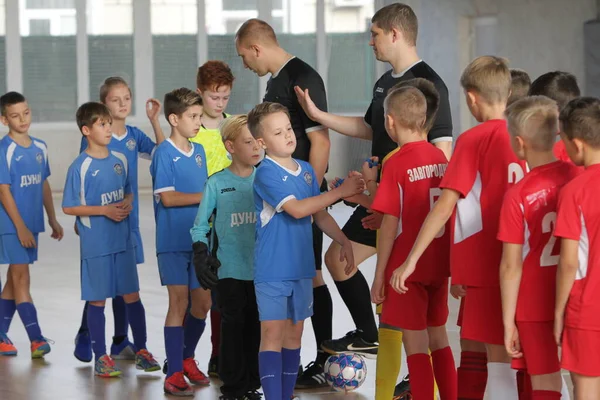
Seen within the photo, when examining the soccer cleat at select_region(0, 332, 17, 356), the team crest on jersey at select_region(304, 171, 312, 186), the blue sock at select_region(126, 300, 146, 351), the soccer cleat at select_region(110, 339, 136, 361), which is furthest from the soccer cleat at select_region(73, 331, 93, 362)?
the team crest on jersey at select_region(304, 171, 312, 186)

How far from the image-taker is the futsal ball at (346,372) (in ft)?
14.9

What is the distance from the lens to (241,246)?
4.22 meters

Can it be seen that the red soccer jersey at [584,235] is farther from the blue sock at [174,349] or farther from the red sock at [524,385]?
the blue sock at [174,349]

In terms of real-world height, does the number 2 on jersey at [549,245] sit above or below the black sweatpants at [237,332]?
above

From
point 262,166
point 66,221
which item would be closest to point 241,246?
point 262,166

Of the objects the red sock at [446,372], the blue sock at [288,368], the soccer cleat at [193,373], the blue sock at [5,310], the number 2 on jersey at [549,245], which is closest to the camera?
the number 2 on jersey at [549,245]

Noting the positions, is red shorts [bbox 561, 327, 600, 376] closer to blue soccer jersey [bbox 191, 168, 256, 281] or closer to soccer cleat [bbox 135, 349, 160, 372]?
blue soccer jersey [bbox 191, 168, 256, 281]

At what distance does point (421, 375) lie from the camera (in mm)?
3609

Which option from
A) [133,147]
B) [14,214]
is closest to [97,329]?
[14,214]

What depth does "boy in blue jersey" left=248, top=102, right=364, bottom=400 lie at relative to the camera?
12.7 feet

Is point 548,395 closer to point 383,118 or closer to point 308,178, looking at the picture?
point 308,178

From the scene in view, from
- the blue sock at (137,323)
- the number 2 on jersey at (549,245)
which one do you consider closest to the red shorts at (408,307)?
the number 2 on jersey at (549,245)

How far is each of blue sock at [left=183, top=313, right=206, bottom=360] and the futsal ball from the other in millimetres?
644

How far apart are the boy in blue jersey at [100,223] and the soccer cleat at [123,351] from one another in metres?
0.23
